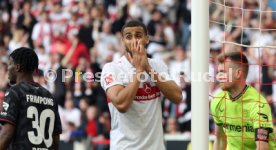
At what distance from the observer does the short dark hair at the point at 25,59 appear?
6.66 metres

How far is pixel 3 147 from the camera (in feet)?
21.0

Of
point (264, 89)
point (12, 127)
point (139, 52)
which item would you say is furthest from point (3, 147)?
point (264, 89)

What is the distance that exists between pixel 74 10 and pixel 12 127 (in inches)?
351

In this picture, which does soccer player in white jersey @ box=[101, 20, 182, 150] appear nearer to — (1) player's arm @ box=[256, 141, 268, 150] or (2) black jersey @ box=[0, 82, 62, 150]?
(2) black jersey @ box=[0, 82, 62, 150]

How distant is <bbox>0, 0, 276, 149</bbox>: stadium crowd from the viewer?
13125 mm

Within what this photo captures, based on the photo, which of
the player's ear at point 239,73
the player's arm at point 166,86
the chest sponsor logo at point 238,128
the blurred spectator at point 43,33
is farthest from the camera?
the blurred spectator at point 43,33

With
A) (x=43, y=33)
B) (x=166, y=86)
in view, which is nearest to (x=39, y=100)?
(x=166, y=86)

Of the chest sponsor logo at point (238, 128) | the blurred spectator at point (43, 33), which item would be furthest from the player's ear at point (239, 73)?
the blurred spectator at point (43, 33)

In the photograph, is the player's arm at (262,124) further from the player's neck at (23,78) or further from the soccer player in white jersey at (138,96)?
the player's neck at (23,78)

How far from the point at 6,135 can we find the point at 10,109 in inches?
8.3

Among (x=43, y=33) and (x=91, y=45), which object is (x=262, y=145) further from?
(x=43, y=33)

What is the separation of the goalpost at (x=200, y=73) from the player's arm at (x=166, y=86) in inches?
7.4

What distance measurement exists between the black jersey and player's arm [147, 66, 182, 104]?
923 millimetres

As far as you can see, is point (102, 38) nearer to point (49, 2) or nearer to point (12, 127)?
point (49, 2)
